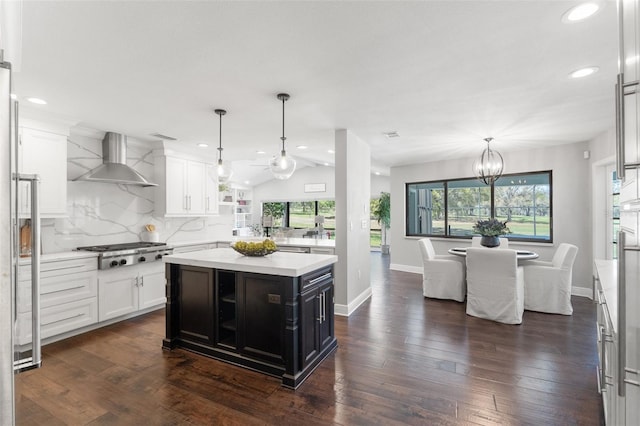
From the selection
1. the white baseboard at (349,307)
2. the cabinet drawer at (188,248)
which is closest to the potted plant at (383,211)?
the white baseboard at (349,307)

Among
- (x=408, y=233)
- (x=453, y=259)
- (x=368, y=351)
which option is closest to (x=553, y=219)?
(x=453, y=259)

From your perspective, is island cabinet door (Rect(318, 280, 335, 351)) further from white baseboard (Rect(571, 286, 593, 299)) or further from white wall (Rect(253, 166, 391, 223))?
white wall (Rect(253, 166, 391, 223))

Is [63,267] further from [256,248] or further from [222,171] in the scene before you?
[256,248]

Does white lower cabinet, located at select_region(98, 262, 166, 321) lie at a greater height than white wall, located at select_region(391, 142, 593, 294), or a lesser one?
lesser

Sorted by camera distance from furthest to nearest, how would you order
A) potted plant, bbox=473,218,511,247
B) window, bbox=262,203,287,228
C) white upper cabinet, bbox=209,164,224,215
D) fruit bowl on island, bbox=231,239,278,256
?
1. window, bbox=262,203,287,228
2. white upper cabinet, bbox=209,164,224,215
3. potted plant, bbox=473,218,511,247
4. fruit bowl on island, bbox=231,239,278,256

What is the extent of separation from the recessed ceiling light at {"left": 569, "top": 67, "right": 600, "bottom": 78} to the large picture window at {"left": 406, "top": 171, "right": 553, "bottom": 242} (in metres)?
3.45

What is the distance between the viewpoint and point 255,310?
2.63 meters

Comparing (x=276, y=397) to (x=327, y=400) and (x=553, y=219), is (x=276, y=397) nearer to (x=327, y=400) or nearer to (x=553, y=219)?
(x=327, y=400)

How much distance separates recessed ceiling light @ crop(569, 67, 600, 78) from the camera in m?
2.45

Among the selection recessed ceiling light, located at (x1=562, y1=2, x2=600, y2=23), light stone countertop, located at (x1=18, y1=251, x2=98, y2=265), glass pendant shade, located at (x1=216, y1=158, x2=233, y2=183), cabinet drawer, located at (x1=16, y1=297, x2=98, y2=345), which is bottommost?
cabinet drawer, located at (x1=16, y1=297, x2=98, y2=345)

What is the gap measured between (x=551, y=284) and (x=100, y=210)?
20.3 ft

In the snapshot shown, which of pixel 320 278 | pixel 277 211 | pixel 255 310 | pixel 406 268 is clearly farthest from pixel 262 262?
pixel 277 211

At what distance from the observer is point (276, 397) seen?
2.25 m

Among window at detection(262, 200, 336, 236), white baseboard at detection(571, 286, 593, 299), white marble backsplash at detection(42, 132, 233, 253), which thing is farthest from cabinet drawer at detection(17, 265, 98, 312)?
window at detection(262, 200, 336, 236)
